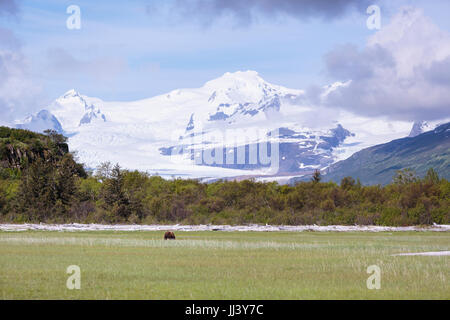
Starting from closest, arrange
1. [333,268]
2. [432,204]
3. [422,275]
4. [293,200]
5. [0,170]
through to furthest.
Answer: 1. [422,275]
2. [333,268]
3. [432,204]
4. [293,200]
5. [0,170]

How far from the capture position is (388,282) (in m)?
Result: 22.3

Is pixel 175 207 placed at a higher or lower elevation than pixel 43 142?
lower

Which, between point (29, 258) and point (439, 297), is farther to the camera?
point (29, 258)

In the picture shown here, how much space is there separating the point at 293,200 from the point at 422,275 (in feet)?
186

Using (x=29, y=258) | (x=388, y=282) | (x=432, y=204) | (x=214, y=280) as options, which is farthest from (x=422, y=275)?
(x=432, y=204)

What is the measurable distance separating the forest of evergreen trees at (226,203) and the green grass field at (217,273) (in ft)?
121

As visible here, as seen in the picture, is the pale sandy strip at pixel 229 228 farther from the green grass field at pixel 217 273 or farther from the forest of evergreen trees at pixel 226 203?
the green grass field at pixel 217 273

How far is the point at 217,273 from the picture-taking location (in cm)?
2475

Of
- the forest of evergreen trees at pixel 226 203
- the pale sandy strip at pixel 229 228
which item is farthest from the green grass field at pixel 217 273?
the forest of evergreen trees at pixel 226 203

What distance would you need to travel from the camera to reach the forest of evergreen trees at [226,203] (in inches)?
2945

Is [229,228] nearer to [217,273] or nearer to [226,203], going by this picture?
[226,203]

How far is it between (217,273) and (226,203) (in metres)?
56.4

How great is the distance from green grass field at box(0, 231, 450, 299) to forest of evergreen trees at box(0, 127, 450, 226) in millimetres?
36918
